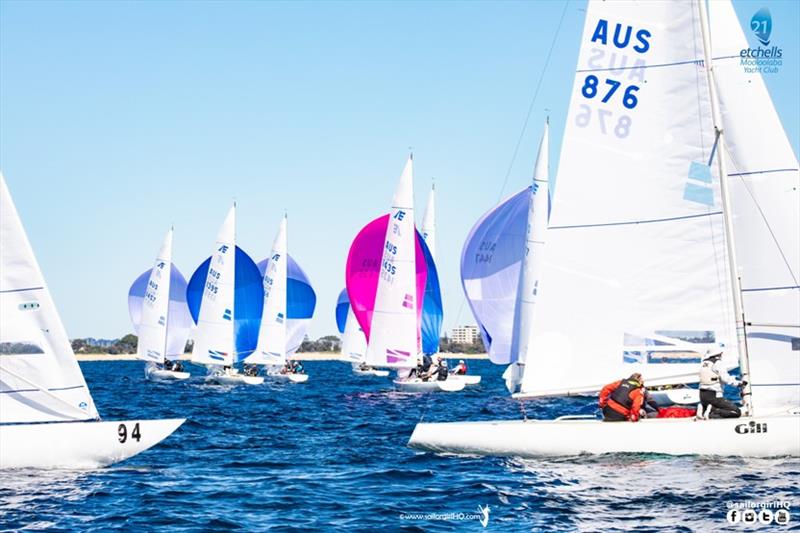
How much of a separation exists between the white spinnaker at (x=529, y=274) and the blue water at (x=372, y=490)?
50.3ft

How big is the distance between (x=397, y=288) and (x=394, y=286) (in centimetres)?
14

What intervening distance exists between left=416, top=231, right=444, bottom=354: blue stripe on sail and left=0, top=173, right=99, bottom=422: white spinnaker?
30.3 m

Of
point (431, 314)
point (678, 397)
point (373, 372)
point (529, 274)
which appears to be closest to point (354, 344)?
point (373, 372)

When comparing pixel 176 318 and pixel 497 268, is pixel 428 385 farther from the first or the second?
pixel 176 318

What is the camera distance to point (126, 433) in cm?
1563

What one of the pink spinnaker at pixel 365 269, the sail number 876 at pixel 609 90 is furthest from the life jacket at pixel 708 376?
the pink spinnaker at pixel 365 269

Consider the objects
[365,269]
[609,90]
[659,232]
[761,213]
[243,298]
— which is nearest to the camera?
[761,213]

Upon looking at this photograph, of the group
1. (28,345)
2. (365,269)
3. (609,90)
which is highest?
(609,90)

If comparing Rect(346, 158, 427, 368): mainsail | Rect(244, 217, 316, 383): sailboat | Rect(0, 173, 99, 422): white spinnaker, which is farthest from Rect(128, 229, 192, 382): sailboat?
Rect(0, 173, 99, 422): white spinnaker

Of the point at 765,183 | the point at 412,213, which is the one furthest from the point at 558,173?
the point at 412,213

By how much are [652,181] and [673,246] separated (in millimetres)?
1163

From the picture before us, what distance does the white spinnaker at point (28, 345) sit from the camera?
15.5 metres

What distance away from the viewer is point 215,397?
3909 centimetres

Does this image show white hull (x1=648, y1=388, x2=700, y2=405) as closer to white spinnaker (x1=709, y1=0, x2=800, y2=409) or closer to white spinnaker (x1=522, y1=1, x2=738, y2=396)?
white spinnaker (x1=522, y1=1, x2=738, y2=396)
